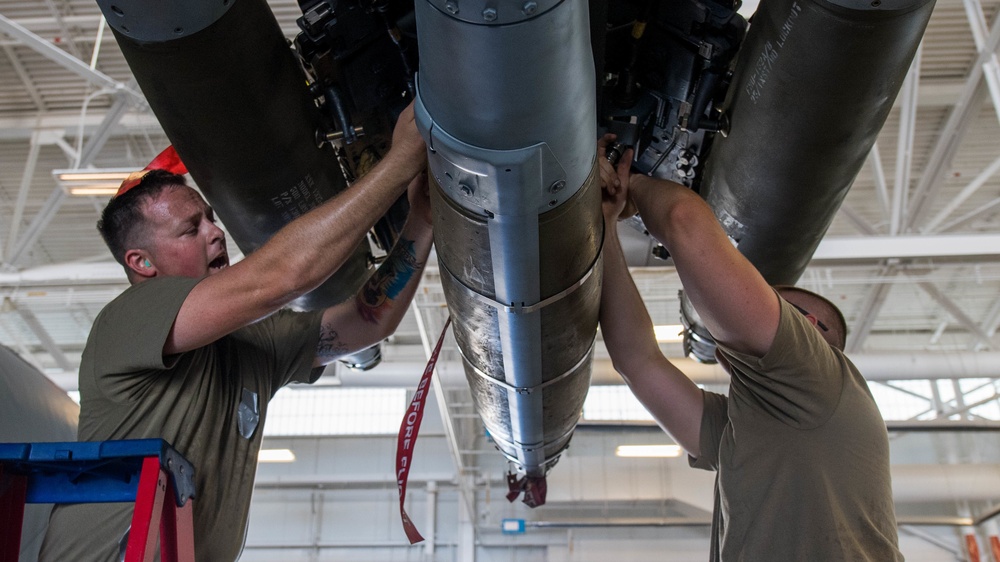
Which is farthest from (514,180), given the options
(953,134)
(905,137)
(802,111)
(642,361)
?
(953,134)

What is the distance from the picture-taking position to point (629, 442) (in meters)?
15.6

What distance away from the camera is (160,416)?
2287 millimetres

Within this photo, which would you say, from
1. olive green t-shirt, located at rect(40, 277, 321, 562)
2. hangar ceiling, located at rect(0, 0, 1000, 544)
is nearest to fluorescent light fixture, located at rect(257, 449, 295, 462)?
hangar ceiling, located at rect(0, 0, 1000, 544)

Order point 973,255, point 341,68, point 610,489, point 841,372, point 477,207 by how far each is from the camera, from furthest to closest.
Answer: point 610,489
point 973,255
point 341,68
point 841,372
point 477,207

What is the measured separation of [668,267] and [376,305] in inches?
211

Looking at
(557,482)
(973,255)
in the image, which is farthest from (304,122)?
(557,482)

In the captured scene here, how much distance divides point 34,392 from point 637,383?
8.32ft

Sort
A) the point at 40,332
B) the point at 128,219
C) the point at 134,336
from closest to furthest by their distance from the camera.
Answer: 1. the point at 134,336
2. the point at 128,219
3. the point at 40,332

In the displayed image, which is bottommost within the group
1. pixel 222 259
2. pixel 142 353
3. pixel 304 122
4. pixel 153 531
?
pixel 153 531

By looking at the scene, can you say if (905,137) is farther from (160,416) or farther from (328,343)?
(160,416)

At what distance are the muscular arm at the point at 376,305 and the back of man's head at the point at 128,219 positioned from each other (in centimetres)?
78

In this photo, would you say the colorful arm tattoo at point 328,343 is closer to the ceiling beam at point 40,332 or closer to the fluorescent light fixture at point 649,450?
the ceiling beam at point 40,332

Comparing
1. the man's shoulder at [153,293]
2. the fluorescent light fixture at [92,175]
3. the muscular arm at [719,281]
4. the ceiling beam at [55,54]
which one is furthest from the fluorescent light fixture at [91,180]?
the muscular arm at [719,281]

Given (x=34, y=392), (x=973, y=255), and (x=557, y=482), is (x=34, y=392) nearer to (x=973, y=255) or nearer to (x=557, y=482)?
(x=973, y=255)
